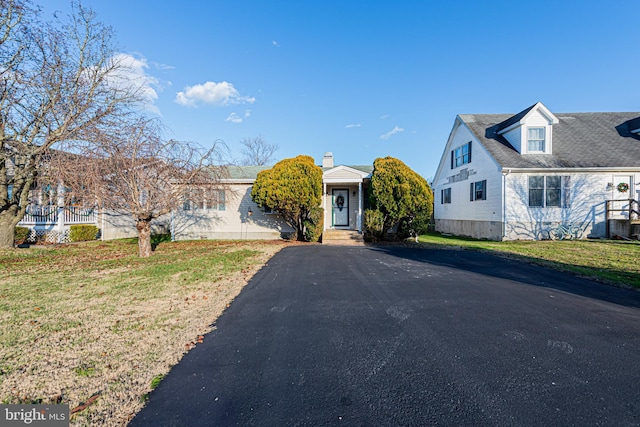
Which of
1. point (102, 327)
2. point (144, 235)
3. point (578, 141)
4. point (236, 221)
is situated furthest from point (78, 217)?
point (578, 141)

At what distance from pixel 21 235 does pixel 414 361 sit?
18.4 metres

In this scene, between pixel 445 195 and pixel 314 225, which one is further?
pixel 445 195

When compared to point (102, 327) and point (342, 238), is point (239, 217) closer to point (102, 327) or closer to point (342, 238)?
point (342, 238)

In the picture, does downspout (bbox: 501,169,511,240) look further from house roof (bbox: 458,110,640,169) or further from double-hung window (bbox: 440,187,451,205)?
double-hung window (bbox: 440,187,451,205)

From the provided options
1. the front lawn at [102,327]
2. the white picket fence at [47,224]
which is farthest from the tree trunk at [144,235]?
the white picket fence at [47,224]

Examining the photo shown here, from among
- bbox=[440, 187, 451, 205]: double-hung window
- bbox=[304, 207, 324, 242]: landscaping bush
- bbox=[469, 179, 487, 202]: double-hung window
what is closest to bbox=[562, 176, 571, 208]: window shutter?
bbox=[469, 179, 487, 202]: double-hung window

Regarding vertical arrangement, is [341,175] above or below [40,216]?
above

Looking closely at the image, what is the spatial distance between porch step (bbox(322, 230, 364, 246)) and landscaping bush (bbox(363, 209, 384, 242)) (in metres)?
0.49

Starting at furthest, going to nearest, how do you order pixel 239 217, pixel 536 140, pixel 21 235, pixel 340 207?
pixel 340 207
pixel 239 217
pixel 536 140
pixel 21 235

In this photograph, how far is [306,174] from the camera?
1220 centimetres

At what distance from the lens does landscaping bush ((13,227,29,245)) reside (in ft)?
42.2

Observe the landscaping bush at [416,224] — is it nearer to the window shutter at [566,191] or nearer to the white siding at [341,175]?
the white siding at [341,175]

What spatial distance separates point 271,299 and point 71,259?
8358mm

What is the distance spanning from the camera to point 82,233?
14.3m
